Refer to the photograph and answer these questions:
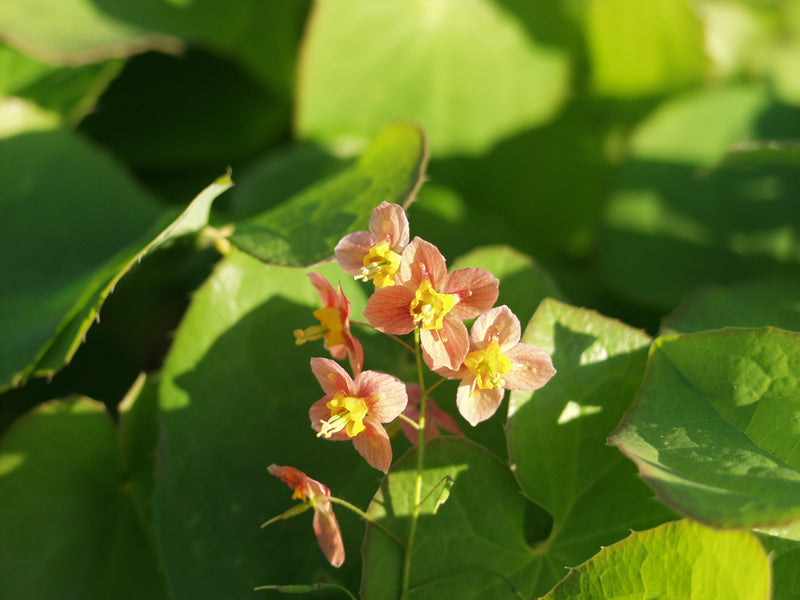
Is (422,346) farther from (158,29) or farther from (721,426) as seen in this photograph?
(158,29)

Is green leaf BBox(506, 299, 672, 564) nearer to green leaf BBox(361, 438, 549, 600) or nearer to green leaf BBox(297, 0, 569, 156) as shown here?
green leaf BBox(361, 438, 549, 600)

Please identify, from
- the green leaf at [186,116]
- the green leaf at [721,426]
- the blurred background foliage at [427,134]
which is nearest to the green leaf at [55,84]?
the blurred background foliage at [427,134]

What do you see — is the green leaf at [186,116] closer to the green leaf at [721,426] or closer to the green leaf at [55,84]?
the green leaf at [55,84]

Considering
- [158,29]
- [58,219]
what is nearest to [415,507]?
[58,219]

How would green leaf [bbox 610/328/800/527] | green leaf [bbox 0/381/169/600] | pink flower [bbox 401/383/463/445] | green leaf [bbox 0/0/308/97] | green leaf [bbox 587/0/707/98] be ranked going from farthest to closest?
green leaf [bbox 587/0/707/98]
green leaf [bbox 0/0/308/97]
green leaf [bbox 0/381/169/600]
pink flower [bbox 401/383/463/445]
green leaf [bbox 610/328/800/527]

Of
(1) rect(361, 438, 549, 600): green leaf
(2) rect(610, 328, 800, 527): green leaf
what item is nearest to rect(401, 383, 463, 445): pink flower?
(1) rect(361, 438, 549, 600): green leaf
